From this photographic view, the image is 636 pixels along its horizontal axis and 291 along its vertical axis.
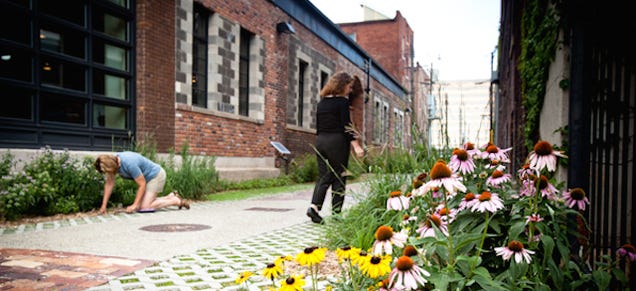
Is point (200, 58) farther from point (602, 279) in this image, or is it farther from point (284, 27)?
point (602, 279)

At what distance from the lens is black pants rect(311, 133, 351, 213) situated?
538 cm

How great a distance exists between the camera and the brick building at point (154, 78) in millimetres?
7484

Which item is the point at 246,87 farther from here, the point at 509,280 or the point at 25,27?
the point at 509,280

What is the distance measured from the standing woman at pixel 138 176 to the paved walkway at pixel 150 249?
11.7 inches

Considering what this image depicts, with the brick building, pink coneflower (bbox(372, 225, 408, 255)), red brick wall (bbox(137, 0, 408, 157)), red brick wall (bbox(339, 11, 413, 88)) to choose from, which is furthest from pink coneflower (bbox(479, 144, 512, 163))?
red brick wall (bbox(339, 11, 413, 88))

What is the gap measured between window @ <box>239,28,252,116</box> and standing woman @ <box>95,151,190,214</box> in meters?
6.74

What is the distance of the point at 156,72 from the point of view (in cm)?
961

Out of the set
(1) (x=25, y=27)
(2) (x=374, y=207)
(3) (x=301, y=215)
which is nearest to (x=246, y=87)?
(1) (x=25, y=27)

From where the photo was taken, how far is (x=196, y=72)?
37.6ft

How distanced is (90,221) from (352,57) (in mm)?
18852

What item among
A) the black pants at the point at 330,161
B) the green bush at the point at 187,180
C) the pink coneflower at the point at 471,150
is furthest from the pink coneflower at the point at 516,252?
the green bush at the point at 187,180

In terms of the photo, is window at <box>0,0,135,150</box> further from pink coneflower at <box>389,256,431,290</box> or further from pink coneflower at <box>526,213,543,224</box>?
pink coneflower at <box>526,213,543,224</box>

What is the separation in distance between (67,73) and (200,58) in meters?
3.83

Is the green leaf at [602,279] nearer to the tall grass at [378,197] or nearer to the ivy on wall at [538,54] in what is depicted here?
the tall grass at [378,197]
